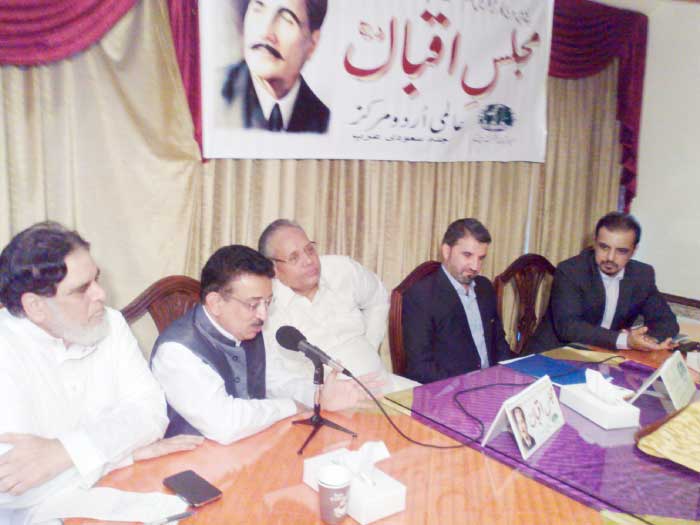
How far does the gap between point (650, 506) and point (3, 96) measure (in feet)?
7.51

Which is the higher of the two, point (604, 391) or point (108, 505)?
point (604, 391)

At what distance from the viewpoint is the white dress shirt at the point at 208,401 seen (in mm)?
1654

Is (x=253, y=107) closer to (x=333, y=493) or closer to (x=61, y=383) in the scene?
(x=61, y=383)

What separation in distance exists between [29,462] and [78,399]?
332 millimetres

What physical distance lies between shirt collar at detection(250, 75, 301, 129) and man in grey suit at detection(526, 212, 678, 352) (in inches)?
62.3

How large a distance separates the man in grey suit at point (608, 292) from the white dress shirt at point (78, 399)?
2007mm

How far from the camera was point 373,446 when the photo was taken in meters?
1.47

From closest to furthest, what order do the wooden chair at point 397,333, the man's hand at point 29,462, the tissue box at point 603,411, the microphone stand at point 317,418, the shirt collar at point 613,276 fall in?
the man's hand at point 29,462 → the microphone stand at point 317,418 → the tissue box at point 603,411 → the wooden chair at point 397,333 → the shirt collar at point 613,276

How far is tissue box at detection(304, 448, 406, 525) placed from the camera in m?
Result: 1.29

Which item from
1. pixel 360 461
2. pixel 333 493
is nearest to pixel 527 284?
pixel 360 461

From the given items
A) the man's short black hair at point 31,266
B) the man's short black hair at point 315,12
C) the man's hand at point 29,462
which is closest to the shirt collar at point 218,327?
the man's short black hair at point 31,266

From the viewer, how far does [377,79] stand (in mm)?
2916

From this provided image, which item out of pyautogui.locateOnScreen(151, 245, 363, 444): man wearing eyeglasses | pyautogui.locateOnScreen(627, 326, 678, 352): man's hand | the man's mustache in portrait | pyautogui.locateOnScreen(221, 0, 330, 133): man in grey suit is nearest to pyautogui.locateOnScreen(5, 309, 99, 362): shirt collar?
pyautogui.locateOnScreen(151, 245, 363, 444): man wearing eyeglasses

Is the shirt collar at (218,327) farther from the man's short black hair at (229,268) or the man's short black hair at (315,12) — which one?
the man's short black hair at (315,12)
